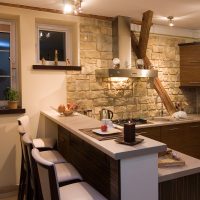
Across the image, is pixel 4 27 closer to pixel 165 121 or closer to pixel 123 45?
pixel 123 45

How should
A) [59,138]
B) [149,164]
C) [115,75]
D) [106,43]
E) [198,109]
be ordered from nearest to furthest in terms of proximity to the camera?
[149,164] → [59,138] → [115,75] → [106,43] → [198,109]

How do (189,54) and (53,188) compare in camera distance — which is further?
(189,54)

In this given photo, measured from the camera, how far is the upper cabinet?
14.6 feet

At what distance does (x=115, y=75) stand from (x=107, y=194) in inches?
78.6

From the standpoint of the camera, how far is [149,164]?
153cm

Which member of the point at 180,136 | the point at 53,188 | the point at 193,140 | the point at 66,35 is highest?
the point at 66,35

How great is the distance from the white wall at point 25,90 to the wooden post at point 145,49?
1.35m

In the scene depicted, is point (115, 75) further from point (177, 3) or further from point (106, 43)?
point (177, 3)

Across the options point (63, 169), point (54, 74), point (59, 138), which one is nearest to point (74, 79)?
point (54, 74)

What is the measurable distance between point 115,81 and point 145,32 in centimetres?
92

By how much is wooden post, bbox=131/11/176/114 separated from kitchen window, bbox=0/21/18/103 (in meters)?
1.95

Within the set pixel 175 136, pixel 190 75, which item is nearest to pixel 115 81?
pixel 175 136

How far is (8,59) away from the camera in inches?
134

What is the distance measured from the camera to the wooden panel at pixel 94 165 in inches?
60.3
